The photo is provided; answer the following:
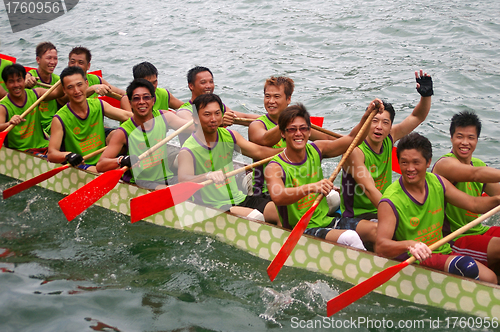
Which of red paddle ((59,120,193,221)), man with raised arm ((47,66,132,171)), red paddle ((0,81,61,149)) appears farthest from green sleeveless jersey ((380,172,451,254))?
red paddle ((0,81,61,149))

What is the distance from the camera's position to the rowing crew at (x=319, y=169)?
134 inches

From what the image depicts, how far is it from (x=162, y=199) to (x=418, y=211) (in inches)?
88.1

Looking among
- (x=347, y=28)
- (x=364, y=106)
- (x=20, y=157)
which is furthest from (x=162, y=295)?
(x=347, y=28)

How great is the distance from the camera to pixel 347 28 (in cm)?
1162

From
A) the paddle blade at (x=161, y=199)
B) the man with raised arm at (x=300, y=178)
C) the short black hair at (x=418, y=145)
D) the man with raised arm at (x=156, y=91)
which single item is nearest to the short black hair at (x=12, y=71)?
the man with raised arm at (x=156, y=91)

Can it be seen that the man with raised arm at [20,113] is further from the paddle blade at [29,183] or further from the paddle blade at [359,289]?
the paddle blade at [359,289]

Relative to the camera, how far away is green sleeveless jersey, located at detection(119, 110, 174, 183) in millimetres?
4957

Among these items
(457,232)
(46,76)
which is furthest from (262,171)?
(46,76)

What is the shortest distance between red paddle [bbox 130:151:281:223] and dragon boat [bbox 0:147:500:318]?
0.26 meters

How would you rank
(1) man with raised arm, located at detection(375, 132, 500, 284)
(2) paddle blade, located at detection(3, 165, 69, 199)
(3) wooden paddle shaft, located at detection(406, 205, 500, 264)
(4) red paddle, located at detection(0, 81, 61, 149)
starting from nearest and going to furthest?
(3) wooden paddle shaft, located at detection(406, 205, 500, 264), (1) man with raised arm, located at detection(375, 132, 500, 284), (2) paddle blade, located at detection(3, 165, 69, 199), (4) red paddle, located at detection(0, 81, 61, 149)

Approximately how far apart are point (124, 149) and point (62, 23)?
12756 millimetres

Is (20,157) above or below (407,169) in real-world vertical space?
below

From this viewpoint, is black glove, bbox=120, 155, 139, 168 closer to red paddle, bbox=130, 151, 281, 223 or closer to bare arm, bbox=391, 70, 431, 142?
red paddle, bbox=130, 151, 281, 223

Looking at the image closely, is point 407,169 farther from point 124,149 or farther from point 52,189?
point 52,189
